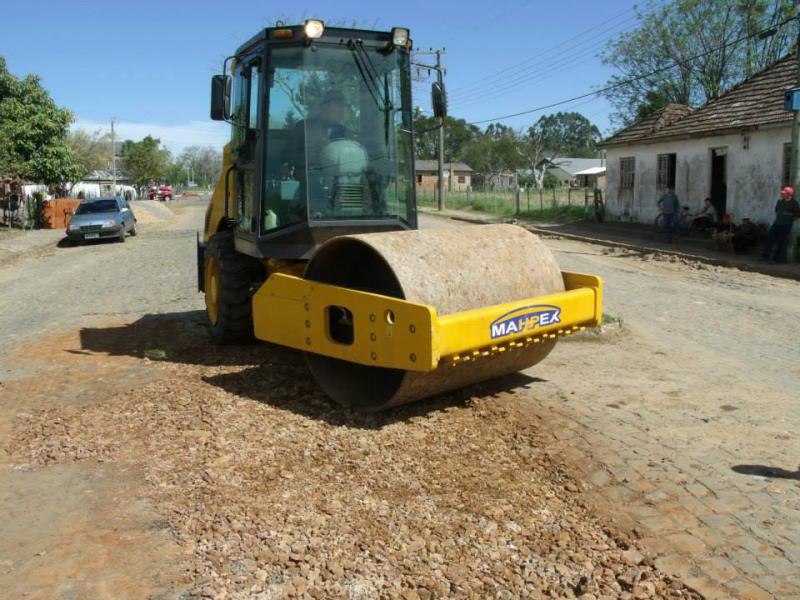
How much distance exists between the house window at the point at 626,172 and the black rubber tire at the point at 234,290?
68.7ft

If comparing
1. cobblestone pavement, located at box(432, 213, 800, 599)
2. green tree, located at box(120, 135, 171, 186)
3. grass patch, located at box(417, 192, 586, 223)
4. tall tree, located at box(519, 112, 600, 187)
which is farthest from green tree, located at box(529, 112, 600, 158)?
cobblestone pavement, located at box(432, 213, 800, 599)

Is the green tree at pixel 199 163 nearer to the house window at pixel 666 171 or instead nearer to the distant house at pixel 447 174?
the distant house at pixel 447 174

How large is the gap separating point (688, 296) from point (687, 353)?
439cm

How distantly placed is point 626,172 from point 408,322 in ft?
77.5

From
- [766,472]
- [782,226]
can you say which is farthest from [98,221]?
[766,472]

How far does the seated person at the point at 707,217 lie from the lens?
21.0 meters

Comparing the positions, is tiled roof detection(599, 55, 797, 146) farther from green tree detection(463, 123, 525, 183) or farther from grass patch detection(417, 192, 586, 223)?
green tree detection(463, 123, 525, 183)

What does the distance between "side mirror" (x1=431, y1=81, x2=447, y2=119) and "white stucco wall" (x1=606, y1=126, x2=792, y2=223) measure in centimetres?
1441

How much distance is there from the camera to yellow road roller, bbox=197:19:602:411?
17.2 feet


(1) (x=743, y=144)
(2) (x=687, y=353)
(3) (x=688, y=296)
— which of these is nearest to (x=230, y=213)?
(2) (x=687, y=353)

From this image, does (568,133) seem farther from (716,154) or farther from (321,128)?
(321,128)

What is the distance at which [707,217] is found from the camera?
69.1ft

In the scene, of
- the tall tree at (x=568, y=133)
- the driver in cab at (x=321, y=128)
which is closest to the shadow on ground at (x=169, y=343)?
the driver in cab at (x=321, y=128)

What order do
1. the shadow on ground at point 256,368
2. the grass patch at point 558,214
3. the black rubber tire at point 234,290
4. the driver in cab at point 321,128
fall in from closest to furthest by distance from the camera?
the shadow on ground at point 256,368, the driver in cab at point 321,128, the black rubber tire at point 234,290, the grass patch at point 558,214
